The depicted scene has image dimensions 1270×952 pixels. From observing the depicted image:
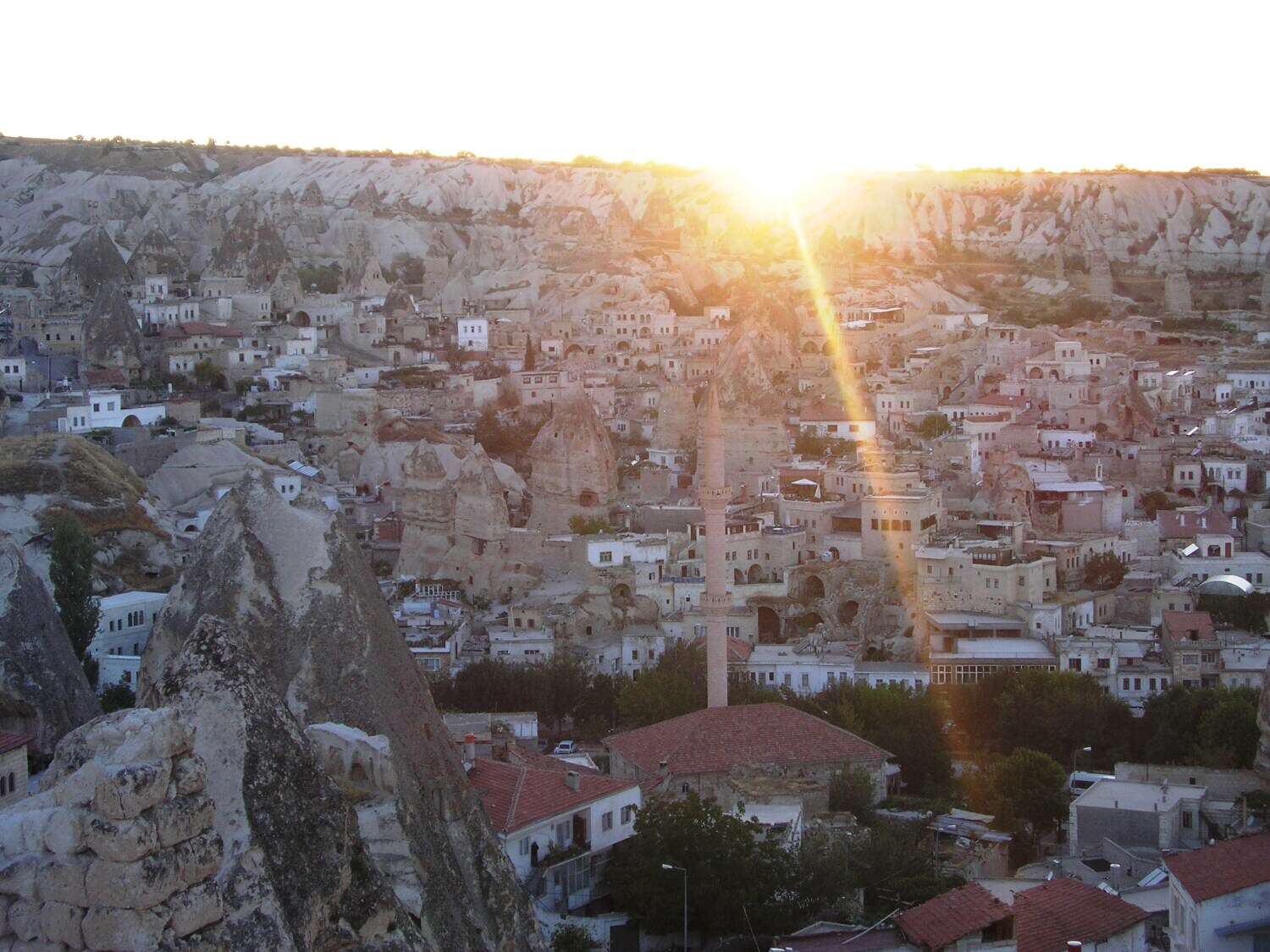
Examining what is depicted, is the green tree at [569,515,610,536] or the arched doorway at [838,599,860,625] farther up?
the green tree at [569,515,610,536]

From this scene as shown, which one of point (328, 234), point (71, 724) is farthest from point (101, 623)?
point (328, 234)

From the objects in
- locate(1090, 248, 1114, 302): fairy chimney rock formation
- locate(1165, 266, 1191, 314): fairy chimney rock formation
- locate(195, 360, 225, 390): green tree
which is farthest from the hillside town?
locate(1090, 248, 1114, 302): fairy chimney rock formation

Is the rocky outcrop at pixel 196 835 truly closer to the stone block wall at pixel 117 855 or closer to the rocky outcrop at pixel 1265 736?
the stone block wall at pixel 117 855

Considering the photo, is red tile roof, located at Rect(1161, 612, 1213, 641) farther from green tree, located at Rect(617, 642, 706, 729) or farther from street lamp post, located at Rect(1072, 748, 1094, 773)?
green tree, located at Rect(617, 642, 706, 729)

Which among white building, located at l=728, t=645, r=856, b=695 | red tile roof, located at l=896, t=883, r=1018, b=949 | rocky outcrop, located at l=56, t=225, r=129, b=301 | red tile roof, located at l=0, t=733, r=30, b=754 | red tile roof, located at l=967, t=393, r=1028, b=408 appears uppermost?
rocky outcrop, located at l=56, t=225, r=129, b=301

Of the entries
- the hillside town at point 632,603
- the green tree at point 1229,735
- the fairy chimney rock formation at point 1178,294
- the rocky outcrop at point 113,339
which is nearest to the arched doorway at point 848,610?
the hillside town at point 632,603

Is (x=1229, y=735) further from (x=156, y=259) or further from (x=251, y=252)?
(x=156, y=259)

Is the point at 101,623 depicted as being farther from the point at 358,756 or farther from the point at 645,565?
the point at 358,756

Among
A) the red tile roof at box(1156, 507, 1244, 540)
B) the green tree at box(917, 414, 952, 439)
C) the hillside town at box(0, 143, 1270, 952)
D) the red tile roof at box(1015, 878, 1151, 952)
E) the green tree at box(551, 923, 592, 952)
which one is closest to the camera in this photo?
the hillside town at box(0, 143, 1270, 952)
